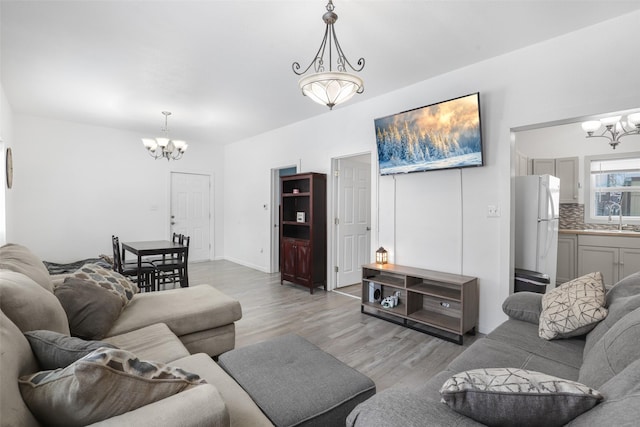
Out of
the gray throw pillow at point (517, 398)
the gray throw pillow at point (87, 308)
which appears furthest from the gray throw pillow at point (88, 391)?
the gray throw pillow at point (87, 308)

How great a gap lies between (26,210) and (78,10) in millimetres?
4479

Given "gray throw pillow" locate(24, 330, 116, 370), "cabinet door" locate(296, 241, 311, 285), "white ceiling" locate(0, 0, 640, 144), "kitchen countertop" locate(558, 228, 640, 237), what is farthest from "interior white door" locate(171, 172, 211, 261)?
"kitchen countertop" locate(558, 228, 640, 237)

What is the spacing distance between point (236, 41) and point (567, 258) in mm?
5405

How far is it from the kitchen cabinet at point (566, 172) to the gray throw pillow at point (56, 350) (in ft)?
20.1

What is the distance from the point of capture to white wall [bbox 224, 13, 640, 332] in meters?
2.49

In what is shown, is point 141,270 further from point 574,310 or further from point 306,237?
point 574,310

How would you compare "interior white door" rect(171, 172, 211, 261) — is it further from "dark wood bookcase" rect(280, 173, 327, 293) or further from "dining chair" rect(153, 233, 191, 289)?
"dark wood bookcase" rect(280, 173, 327, 293)

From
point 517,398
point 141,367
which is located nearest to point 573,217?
point 517,398

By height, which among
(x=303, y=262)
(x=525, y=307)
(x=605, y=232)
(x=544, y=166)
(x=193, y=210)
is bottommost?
(x=303, y=262)

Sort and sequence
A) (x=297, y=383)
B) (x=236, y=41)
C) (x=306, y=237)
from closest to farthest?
1. (x=297, y=383)
2. (x=236, y=41)
3. (x=306, y=237)

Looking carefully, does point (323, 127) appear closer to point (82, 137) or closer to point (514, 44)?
point (514, 44)

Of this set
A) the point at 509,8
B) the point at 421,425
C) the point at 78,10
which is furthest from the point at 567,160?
the point at 78,10

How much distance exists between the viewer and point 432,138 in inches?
132

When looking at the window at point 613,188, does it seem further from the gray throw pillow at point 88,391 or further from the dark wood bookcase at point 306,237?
the gray throw pillow at point 88,391
